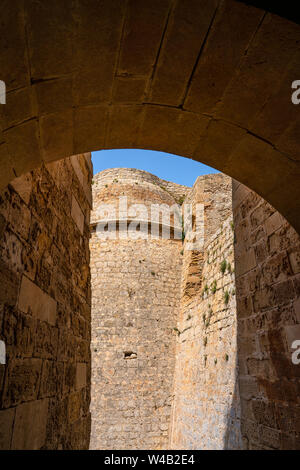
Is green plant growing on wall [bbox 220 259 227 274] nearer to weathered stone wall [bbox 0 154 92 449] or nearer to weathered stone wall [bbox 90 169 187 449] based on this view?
weathered stone wall [bbox 0 154 92 449]

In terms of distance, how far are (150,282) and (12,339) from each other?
9.15 meters

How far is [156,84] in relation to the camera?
1.69 meters

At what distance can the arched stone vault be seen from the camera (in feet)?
4.30

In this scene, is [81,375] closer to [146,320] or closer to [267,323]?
[267,323]

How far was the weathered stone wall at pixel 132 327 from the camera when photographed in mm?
9148

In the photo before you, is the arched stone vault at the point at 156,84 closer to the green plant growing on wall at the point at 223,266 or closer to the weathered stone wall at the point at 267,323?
the weathered stone wall at the point at 267,323

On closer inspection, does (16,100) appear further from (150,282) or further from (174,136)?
(150,282)

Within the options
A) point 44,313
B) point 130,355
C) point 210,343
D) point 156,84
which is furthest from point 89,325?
point 130,355

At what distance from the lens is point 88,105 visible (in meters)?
1.76

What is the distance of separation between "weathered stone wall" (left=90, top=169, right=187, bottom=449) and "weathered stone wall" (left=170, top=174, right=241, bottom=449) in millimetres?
550

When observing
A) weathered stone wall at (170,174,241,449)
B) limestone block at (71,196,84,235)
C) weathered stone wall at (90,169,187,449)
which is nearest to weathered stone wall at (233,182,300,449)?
limestone block at (71,196,84,235)

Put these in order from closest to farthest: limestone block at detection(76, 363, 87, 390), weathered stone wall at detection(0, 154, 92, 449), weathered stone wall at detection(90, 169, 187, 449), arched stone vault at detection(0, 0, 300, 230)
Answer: arched stone vault at detection(0, 0, 300, 230), weathered stone wall at detection(0, 154, 92, 449), limestone block at detection(76, 363, 87, 390), weathered stone wall at detection(90, 169, 187, 449)

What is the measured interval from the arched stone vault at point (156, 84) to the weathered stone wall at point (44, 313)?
1.85 ft

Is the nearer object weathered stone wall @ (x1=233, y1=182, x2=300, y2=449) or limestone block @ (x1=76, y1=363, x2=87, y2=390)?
weathered stone wall @ (x1=233, y1=182, x2=300, y2=449)
